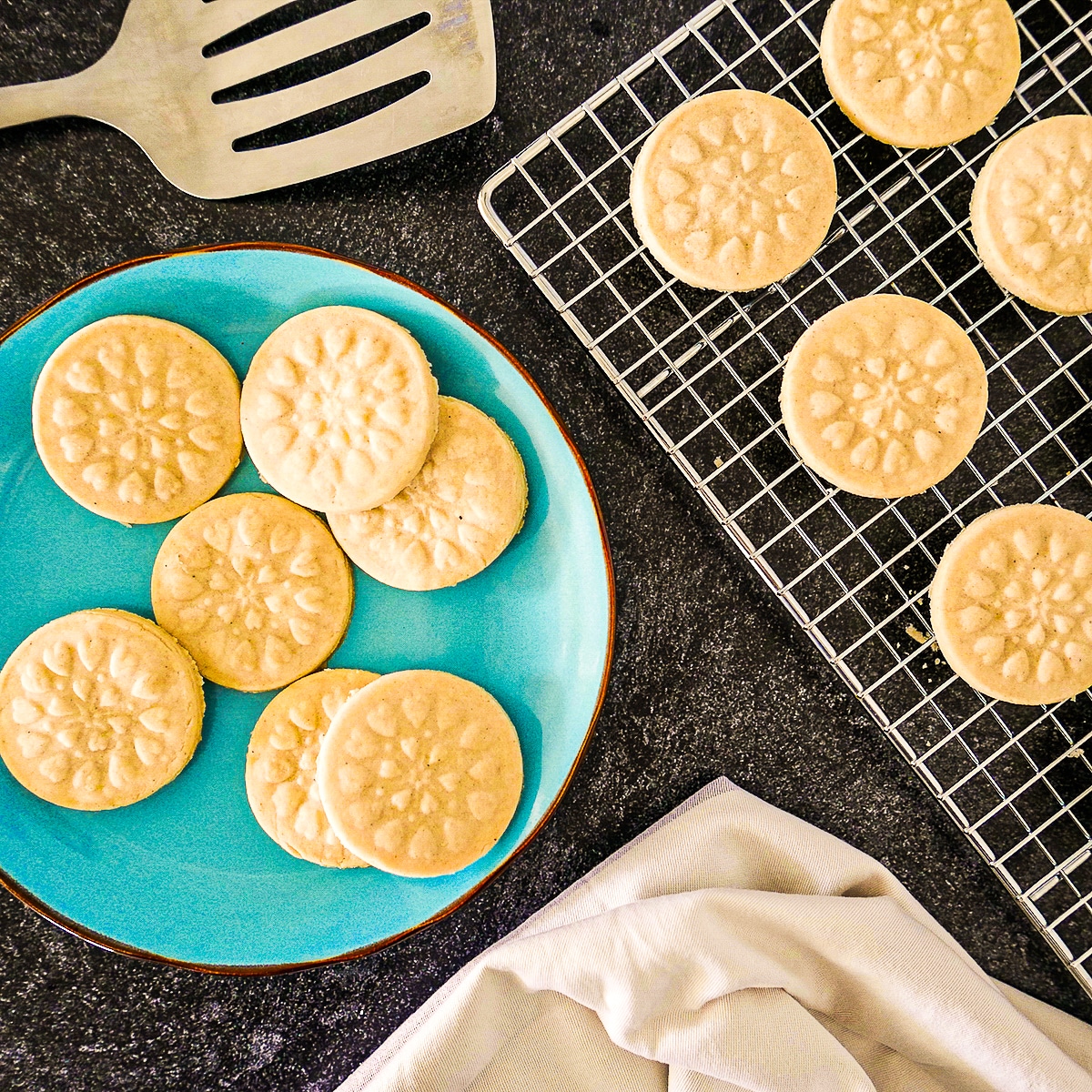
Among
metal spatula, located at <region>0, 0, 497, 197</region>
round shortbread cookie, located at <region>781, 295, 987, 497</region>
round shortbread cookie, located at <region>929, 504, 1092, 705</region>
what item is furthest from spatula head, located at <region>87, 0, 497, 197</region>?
round shortbread cookie, located at <region>929, 504, 1092, 705</region>

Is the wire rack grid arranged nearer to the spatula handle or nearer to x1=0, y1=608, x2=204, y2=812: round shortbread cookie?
the spatula handle

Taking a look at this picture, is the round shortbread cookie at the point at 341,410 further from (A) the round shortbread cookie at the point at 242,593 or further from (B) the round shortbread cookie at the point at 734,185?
(B) the round shortbread cookie at the point at 734,185

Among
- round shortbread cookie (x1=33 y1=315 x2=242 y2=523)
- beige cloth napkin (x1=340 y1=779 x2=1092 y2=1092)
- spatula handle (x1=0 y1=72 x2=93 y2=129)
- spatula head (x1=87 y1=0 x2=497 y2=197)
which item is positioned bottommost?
beige cloth napkin (x1=340 y1=779 x2=1092 y2=1092)

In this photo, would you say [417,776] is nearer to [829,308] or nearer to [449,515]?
[449,515]

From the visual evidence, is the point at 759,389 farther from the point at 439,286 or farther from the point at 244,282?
the point at 244,282

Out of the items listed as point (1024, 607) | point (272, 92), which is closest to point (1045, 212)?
point (1024, 607)

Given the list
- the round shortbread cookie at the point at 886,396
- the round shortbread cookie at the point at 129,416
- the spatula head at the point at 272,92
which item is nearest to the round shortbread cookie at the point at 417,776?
the round shortbread cookie at the point at 129,416

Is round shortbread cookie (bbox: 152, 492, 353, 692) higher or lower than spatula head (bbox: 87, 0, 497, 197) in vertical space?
lower
